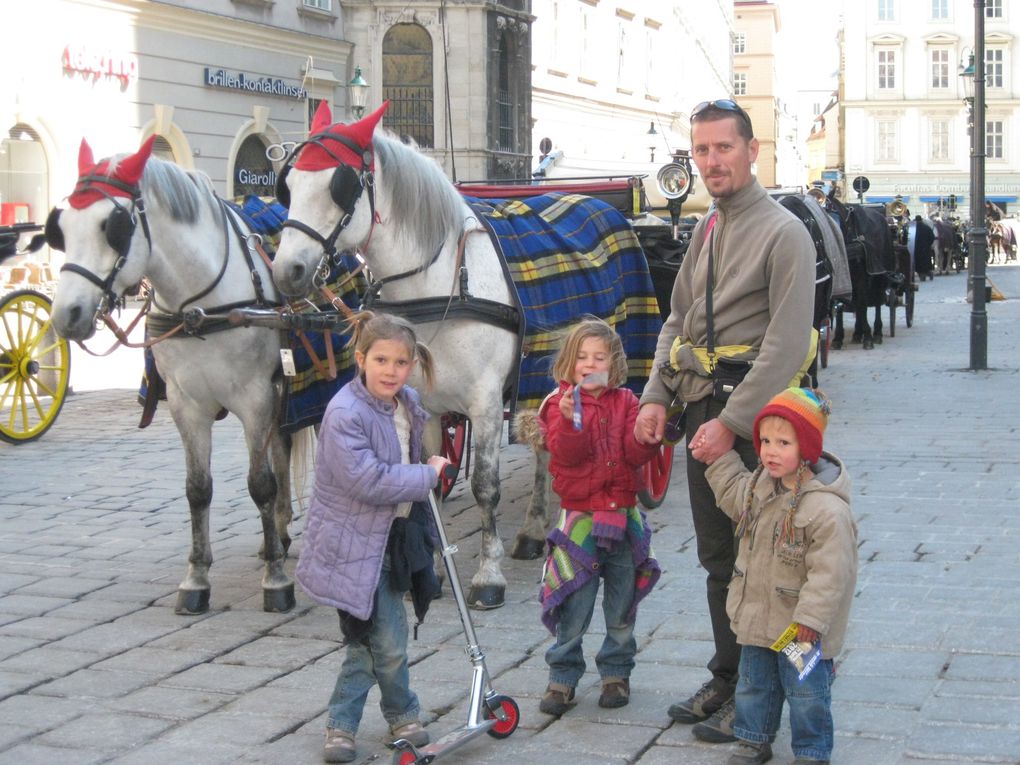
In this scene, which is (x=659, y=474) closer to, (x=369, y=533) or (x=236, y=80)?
(x=369, y=533)

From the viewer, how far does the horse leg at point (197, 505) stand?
5.99m

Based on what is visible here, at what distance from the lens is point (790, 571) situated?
406cm

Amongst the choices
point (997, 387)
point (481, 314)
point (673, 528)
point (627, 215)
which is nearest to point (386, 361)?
point (481, 314)

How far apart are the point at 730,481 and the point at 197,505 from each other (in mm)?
2757

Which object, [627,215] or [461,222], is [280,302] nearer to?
[461,222]

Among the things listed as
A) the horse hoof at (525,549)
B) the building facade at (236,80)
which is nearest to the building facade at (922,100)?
the building facade at (236,80)

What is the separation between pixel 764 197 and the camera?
14.6ft

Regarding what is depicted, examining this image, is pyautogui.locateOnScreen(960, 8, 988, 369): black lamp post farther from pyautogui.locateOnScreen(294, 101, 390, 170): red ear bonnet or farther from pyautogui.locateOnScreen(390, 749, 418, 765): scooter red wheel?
pyautogui.locateOnScreen(390, 749, 418, 765): scooter red wheel

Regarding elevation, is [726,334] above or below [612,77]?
below

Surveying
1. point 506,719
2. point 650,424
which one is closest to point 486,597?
point 506,719

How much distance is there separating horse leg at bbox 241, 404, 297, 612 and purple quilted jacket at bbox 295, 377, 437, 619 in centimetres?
171

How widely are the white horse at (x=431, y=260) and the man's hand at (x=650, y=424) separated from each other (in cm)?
150

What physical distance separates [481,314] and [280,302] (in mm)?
883

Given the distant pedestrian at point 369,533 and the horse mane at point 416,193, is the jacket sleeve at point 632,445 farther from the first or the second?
the horse mane at point 416,193
